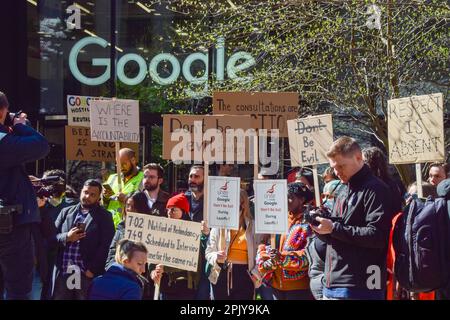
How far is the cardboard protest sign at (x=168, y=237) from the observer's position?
838 cm

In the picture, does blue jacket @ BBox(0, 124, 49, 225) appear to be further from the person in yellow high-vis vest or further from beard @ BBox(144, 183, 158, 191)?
the person in yellow high-vis vest

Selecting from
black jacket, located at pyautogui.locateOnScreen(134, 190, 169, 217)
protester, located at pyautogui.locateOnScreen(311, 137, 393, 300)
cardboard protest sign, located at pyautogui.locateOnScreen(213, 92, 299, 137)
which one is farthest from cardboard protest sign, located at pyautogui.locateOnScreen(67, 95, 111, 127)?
protester, located at pyautogui.locateOnScreen(311, 137, 393, 300)

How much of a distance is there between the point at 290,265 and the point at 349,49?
4.31m

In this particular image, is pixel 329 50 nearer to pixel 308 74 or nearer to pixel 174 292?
pixel 308 74

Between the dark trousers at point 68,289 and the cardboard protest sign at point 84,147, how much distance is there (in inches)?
110

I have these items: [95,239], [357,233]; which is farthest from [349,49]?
[357,233]

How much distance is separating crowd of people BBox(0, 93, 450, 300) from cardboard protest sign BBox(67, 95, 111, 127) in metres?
1.58

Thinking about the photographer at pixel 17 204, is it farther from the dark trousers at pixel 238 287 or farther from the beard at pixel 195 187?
the beard at pixel 195 187

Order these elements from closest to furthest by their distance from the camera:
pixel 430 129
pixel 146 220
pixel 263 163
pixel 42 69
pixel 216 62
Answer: pixel 430 129
pixel 146 220
pixel 263 163
pixel 216 62
pixel 42 69

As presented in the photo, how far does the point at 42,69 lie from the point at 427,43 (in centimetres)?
794

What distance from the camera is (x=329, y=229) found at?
20.5 ft

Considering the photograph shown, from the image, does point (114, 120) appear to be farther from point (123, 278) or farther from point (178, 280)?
point (123, 278)

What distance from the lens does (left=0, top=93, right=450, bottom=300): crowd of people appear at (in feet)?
20.7
